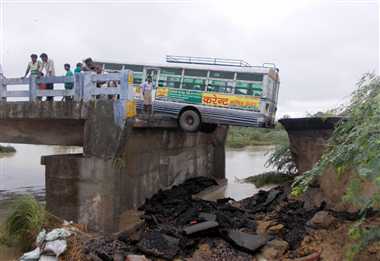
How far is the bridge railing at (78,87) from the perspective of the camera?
9.95 m

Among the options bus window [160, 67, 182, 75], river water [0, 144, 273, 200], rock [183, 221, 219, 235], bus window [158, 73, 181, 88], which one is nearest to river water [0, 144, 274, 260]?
river water [0, 144, 273, 200]

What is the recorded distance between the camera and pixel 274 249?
814 centimetres

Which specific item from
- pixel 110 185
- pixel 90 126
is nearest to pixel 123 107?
pixel 90 126

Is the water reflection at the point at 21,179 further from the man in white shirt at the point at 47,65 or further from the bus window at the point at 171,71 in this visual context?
the man in white shirt at the point at 47,65

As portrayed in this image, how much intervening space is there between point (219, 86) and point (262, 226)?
655cm

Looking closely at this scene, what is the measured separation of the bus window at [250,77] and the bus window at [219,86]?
0.36 m

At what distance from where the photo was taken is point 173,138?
1541cm

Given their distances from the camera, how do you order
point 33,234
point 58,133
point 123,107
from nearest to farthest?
point 33,234 < point 123,107 < point 58,133

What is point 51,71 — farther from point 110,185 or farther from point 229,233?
point 229,233

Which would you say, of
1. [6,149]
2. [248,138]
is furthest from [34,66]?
[248,138]

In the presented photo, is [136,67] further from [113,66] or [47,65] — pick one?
[47,65]

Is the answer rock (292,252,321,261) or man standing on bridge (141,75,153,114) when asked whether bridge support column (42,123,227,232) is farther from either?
rock (292,252,321,261)

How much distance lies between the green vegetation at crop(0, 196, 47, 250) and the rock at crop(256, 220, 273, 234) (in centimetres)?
439

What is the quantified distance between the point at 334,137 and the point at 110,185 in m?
4.94
